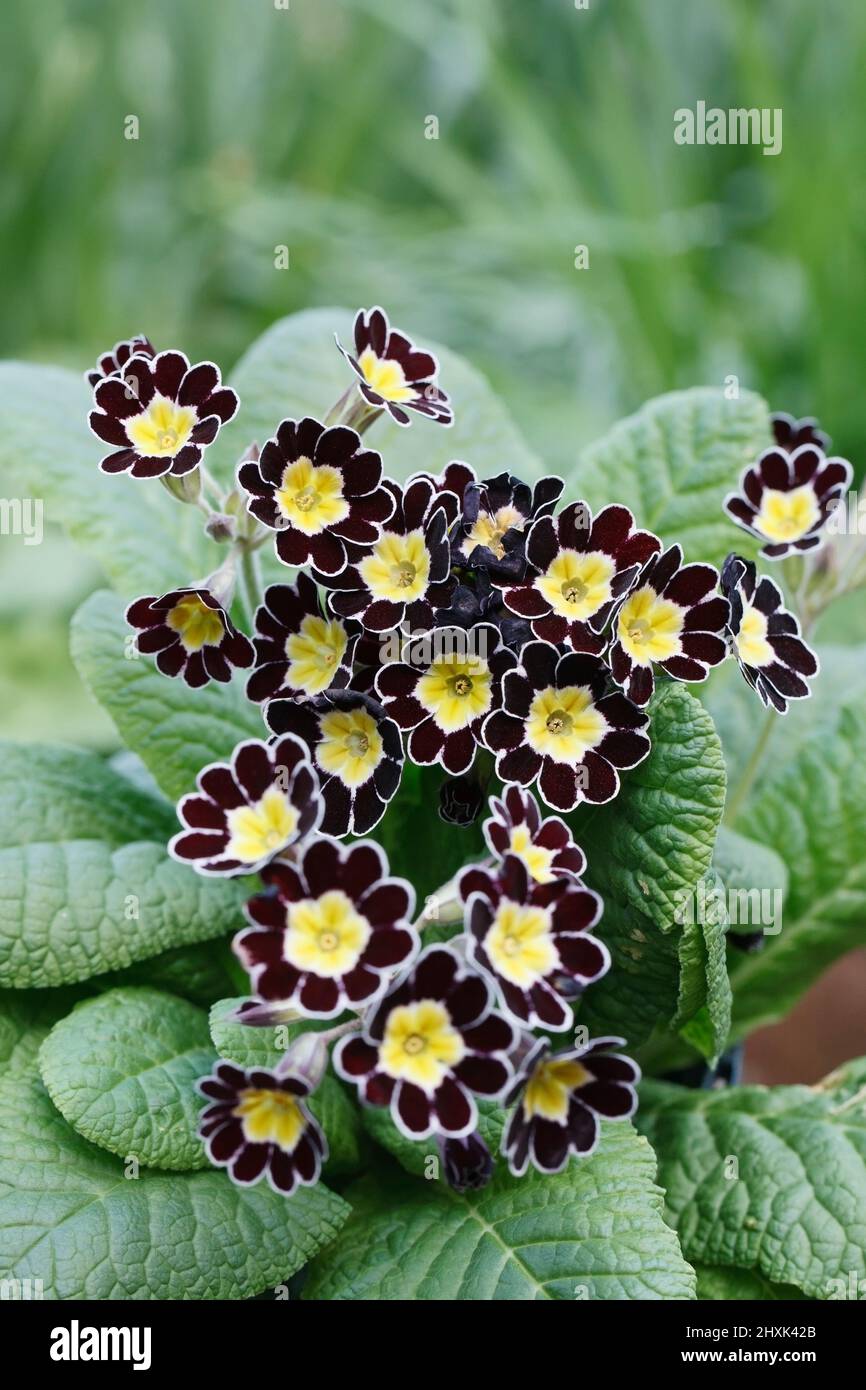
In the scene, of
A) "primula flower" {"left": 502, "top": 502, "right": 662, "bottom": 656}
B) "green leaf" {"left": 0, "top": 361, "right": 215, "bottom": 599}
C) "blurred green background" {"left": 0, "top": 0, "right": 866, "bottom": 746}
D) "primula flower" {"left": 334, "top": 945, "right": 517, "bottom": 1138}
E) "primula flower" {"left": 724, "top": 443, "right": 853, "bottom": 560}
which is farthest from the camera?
"blurred green background" {"left": 0, "top": 0, "right": 866, "bottom": 746}

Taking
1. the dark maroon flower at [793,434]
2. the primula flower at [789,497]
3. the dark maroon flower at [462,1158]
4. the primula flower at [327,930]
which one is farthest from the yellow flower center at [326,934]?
the dark maroon flower at [793,434]

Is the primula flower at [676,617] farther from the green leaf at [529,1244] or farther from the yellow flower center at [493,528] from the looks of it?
the green leaf at [529,1244]

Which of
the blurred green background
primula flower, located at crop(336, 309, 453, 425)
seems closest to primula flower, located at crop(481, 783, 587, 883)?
primula flower, located at crop(336, 309, 453, 425)

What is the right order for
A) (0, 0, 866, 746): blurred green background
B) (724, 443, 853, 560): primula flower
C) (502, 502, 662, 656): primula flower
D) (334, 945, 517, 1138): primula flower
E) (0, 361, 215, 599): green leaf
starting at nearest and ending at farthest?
(334, 945, 517, 1138): primula flower < (502, 502, 662, 656): primula flower < (724, 443, 853, 560): primula flower < (0, 361, 215, 599): green leaf < (0, 0, 866, 746): blurred green background

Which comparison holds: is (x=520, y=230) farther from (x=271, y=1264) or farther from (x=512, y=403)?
(x=271, y=1264)

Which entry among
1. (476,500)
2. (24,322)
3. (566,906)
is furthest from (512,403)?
(566,906)

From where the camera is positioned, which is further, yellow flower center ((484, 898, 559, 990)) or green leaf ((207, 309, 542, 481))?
green leaf ((207, 309, 542, 481))

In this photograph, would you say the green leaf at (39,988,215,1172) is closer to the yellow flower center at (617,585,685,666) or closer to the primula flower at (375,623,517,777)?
the primula flower at (375,623,517,777)

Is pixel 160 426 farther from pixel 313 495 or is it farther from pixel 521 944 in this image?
pixel 521 944
